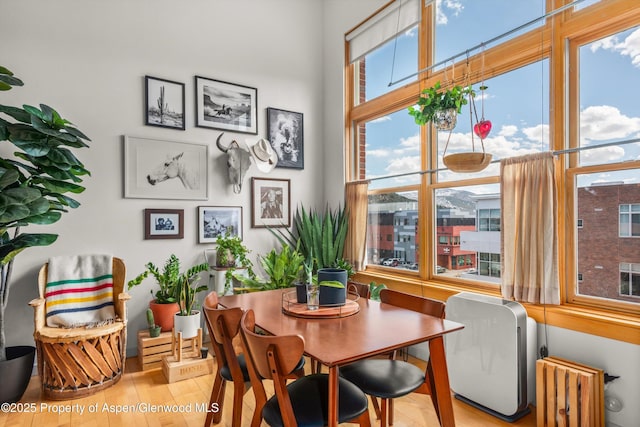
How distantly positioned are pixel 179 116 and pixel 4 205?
174cm

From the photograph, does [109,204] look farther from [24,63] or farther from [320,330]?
[320,330]

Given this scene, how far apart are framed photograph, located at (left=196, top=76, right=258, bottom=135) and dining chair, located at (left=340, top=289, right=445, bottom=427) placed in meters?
2.75

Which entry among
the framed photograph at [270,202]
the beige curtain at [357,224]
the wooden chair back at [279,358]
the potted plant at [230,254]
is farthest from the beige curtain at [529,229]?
the framed photograph at [270,202]

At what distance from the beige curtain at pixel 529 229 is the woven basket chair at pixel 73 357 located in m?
2.93

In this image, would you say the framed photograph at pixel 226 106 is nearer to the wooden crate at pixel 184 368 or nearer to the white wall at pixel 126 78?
the white wall at pixel 126 78

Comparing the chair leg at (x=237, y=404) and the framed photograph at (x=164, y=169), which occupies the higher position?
the framed photograph at (x=164, y=169)

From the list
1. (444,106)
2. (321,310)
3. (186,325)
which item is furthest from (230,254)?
(444,106)

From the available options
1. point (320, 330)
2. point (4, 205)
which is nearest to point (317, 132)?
point (4, 205)

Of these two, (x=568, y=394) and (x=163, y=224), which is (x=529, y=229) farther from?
(x=163, y=224)

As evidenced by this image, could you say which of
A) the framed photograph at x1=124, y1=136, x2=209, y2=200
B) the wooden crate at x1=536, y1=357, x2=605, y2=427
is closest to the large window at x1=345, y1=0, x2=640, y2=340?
the wooden crate at x1=536, y1=357, x2=605, y2=427

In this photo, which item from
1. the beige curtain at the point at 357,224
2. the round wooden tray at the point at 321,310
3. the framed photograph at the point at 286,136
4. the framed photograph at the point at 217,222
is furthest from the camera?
the framed photograph at the point at 286,136

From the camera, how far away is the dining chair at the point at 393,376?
5.64 ft

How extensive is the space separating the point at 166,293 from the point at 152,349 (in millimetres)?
499

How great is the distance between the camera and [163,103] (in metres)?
3.63
